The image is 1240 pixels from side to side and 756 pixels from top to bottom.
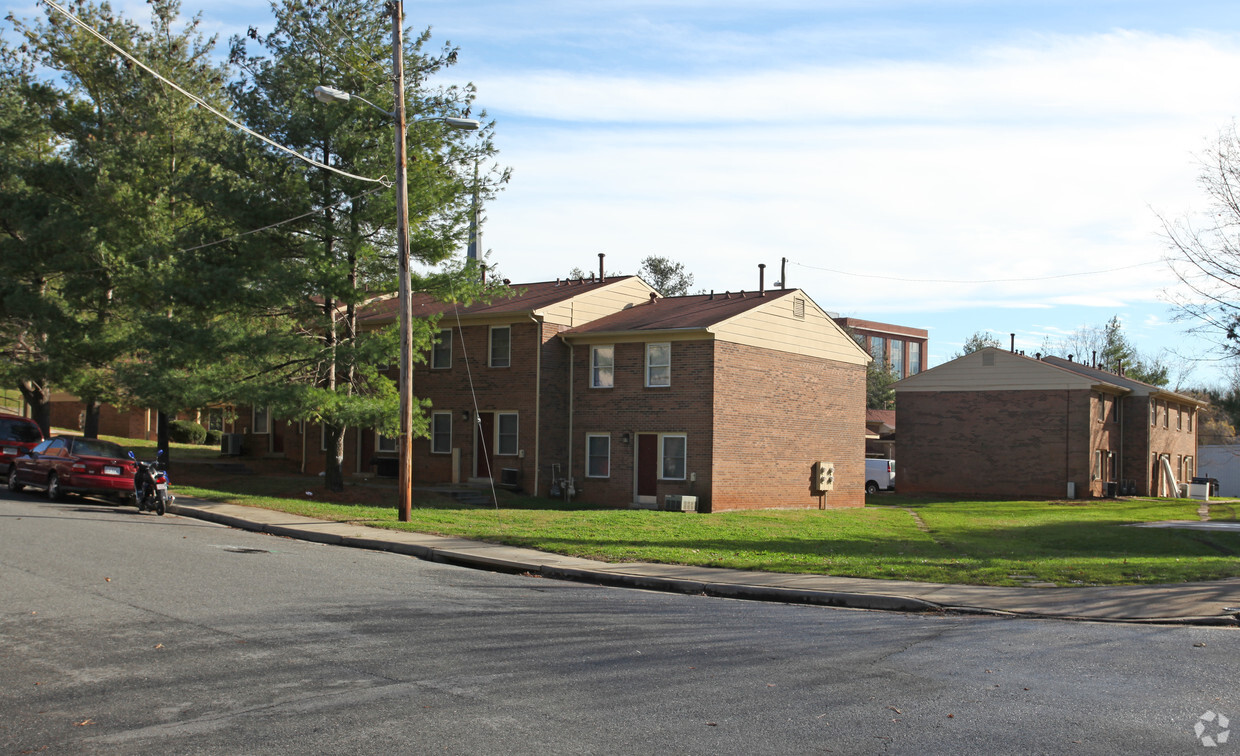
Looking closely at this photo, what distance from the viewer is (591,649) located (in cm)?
874

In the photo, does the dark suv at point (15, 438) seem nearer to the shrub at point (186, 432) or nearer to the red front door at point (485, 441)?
the red front door at point (485, 441)

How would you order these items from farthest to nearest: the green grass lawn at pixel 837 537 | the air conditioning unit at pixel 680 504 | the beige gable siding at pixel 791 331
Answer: the beige gable siding at pixel 791 331 → the air conditioning unit at pixel 680 504 → the green grass lawn at pixel 837 537

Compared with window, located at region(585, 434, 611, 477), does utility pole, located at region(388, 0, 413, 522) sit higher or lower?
higher

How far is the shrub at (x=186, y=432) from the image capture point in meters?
50.8

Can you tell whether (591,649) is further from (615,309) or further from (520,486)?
(615,309)

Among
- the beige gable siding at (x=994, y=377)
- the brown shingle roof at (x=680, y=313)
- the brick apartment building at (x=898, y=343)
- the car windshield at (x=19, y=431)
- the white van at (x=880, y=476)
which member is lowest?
→ the white van at (x=880, y=476)

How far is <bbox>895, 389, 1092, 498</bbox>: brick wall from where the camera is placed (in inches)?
1746

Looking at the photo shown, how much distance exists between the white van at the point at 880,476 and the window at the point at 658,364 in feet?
81.5

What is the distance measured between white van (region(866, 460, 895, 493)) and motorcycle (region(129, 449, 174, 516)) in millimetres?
37397

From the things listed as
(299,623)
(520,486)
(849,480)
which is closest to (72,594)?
(299,623)

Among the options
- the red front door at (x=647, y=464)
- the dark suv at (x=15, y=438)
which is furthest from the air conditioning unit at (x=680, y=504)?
the dark suv at (x=15, y=438)

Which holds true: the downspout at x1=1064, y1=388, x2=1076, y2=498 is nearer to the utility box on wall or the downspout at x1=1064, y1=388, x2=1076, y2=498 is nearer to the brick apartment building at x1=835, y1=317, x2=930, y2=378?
the utility box on wall

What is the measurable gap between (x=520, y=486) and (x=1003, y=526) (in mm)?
14373

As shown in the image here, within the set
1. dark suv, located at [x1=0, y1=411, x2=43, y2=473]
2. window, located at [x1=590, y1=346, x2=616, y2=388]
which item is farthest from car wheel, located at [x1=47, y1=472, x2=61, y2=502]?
window, located at [x1=590, y1=346, x2=616, y2=388]
